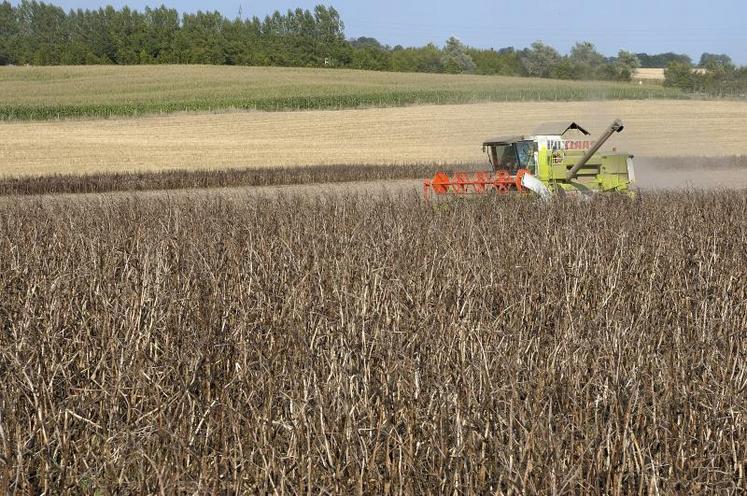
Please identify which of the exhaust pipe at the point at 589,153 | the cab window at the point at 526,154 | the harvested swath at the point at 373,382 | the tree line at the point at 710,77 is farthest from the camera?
the tree line at the point at 710,77

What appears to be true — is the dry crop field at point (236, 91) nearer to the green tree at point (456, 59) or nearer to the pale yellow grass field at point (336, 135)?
the pale yellow grass field at point (336, 135)

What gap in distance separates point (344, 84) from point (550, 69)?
1757 cm

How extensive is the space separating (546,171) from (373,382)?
1155 cm

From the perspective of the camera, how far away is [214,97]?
161 feet

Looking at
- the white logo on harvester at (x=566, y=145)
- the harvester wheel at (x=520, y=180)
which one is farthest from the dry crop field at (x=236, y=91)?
the harvester wheel at (x=520, y=180)

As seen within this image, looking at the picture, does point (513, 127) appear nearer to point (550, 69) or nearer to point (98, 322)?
point (550, 69)

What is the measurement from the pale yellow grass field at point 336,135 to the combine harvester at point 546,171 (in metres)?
14.5

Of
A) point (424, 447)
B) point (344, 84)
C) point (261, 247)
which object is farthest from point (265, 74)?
point (424, 447)

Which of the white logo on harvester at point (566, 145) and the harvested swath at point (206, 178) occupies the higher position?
the white logo on harvester at point (566, 145)

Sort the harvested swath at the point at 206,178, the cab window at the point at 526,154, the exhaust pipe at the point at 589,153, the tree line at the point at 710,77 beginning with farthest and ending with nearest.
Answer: the tree line at the point at 710,77
the harvested swath at the point at 206,178
the cab window at the point at 526,154
the exhaust pipe at the point at 589,153

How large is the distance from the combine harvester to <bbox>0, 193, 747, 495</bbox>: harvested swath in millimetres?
7689

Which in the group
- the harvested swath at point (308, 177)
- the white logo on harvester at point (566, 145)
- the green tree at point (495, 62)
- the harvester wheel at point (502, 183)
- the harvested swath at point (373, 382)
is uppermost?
the green tree at point (495, 62)

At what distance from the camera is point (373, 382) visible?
3.62 m

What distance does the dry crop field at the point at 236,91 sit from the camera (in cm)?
4622
